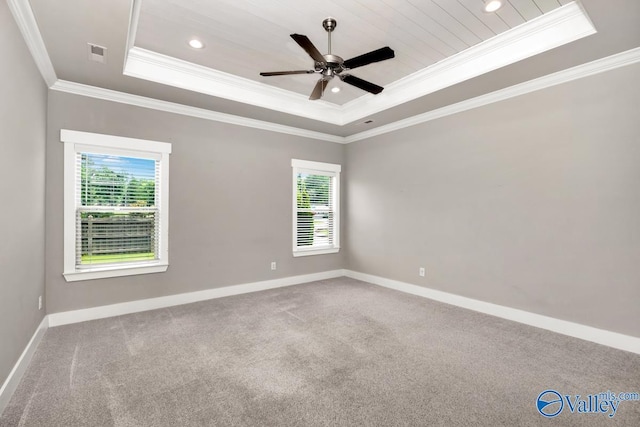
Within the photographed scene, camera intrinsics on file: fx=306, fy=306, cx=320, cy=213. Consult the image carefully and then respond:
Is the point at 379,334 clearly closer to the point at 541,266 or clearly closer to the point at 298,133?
the point at 541,266

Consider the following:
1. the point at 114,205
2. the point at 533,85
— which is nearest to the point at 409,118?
the point at 533,85

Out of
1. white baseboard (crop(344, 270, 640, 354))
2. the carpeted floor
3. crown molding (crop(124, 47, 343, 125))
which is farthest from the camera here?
crown molding (crop(124, 47, 343, 125))

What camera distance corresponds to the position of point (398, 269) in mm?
5000

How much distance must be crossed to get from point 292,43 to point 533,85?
274 cm

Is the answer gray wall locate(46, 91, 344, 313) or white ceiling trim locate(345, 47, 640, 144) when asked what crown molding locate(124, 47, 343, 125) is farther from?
white ceiling trim locate(345, 47, 640, 144)

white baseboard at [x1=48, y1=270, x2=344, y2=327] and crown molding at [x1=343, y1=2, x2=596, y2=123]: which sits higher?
crown molding at [x1=343, y1=2, x2=596, y2=123]

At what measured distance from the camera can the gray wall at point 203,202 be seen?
3.47 meters

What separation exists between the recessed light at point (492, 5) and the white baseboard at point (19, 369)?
456 cm

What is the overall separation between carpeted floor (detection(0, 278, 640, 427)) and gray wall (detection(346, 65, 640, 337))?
0.50 metres

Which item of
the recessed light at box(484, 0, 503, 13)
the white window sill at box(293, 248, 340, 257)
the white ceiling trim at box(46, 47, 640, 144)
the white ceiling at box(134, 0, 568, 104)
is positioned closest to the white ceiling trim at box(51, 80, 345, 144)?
the white ceiling trim at box(46, 47, 640, 144)

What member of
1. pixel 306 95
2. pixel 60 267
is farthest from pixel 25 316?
pixel 306 95

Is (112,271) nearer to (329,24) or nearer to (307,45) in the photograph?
(307,45)

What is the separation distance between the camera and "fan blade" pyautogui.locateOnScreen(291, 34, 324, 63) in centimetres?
235

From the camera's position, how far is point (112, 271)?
3.72 m
